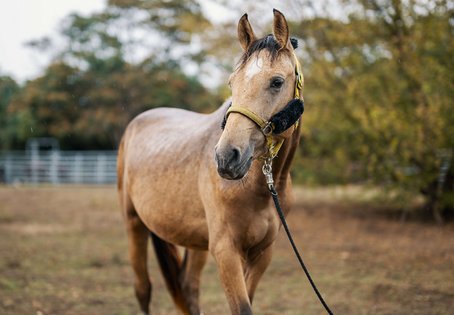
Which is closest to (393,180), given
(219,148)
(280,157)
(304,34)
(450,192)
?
(450,192)

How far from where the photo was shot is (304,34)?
11359mm

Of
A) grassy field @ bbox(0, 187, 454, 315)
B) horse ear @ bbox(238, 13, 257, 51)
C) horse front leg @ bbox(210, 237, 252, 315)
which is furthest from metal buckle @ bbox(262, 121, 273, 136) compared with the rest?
grassy field @ bbox(0, 187, 454, 315)

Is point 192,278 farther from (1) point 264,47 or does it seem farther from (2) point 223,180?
(1) point 264,47

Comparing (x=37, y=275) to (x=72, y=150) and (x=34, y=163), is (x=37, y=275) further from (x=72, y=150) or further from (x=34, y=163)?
(x=72, y=150)

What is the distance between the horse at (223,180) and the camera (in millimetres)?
2711

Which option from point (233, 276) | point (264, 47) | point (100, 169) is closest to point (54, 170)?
point (100, 169)

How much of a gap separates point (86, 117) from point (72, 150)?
5693mm

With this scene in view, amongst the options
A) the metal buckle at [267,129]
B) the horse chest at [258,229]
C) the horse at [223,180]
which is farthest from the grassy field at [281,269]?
the metal buckle at [267,129]

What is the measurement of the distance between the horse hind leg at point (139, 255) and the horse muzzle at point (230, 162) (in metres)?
2.35

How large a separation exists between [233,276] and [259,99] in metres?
1.05

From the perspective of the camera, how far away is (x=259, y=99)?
8.87 ft

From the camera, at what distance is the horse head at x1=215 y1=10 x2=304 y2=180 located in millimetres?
2558

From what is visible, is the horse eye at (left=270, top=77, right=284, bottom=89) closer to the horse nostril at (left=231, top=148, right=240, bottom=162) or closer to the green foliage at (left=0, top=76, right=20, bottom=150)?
the horse nostril at (left=231, top=148, right=240, bottom=162)

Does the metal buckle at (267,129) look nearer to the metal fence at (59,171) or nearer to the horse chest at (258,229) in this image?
the horse chest at (258,229)
